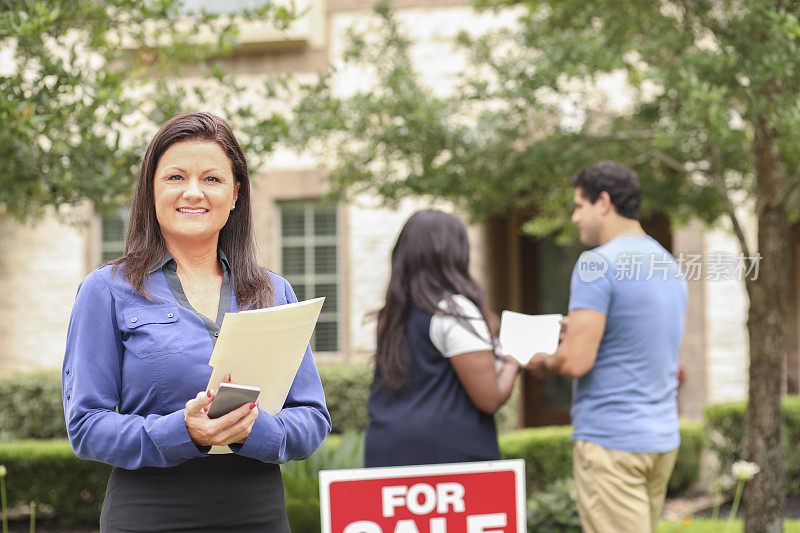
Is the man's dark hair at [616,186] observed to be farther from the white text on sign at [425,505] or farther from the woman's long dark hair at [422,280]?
the white text on sign at [425,505]

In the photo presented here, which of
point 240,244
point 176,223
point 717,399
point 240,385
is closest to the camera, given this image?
point 240,385

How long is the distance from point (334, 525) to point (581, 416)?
117 cm

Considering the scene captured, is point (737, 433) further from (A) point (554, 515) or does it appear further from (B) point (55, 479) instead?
(B) point (55, 479)

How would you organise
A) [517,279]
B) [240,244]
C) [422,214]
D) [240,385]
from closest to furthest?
[240,385], [240,244], [422,214], [517,279]

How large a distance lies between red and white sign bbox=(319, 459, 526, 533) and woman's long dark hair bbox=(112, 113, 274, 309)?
0.88 metres

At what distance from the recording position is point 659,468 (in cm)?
344

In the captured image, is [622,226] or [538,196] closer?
[622,226]

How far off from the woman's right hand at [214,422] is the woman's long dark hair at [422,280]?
1.52 m

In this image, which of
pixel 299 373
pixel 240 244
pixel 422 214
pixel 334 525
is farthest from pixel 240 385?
pixel 422 214

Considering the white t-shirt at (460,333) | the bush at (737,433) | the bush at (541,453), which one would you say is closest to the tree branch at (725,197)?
the white t-shirt at (460,333)

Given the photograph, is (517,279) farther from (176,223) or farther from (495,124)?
(176,223)

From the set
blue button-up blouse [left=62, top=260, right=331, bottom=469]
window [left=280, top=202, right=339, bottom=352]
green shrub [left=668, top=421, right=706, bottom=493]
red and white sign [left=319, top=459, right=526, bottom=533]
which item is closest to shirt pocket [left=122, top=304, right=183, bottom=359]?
blue button-up blouse [left=62, top=260, right=331, bottom=469]

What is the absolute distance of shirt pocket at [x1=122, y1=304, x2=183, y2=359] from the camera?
6.26 ft

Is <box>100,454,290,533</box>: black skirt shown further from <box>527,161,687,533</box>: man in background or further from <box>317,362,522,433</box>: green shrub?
<box>317,362,522,433</box>: green shrub
